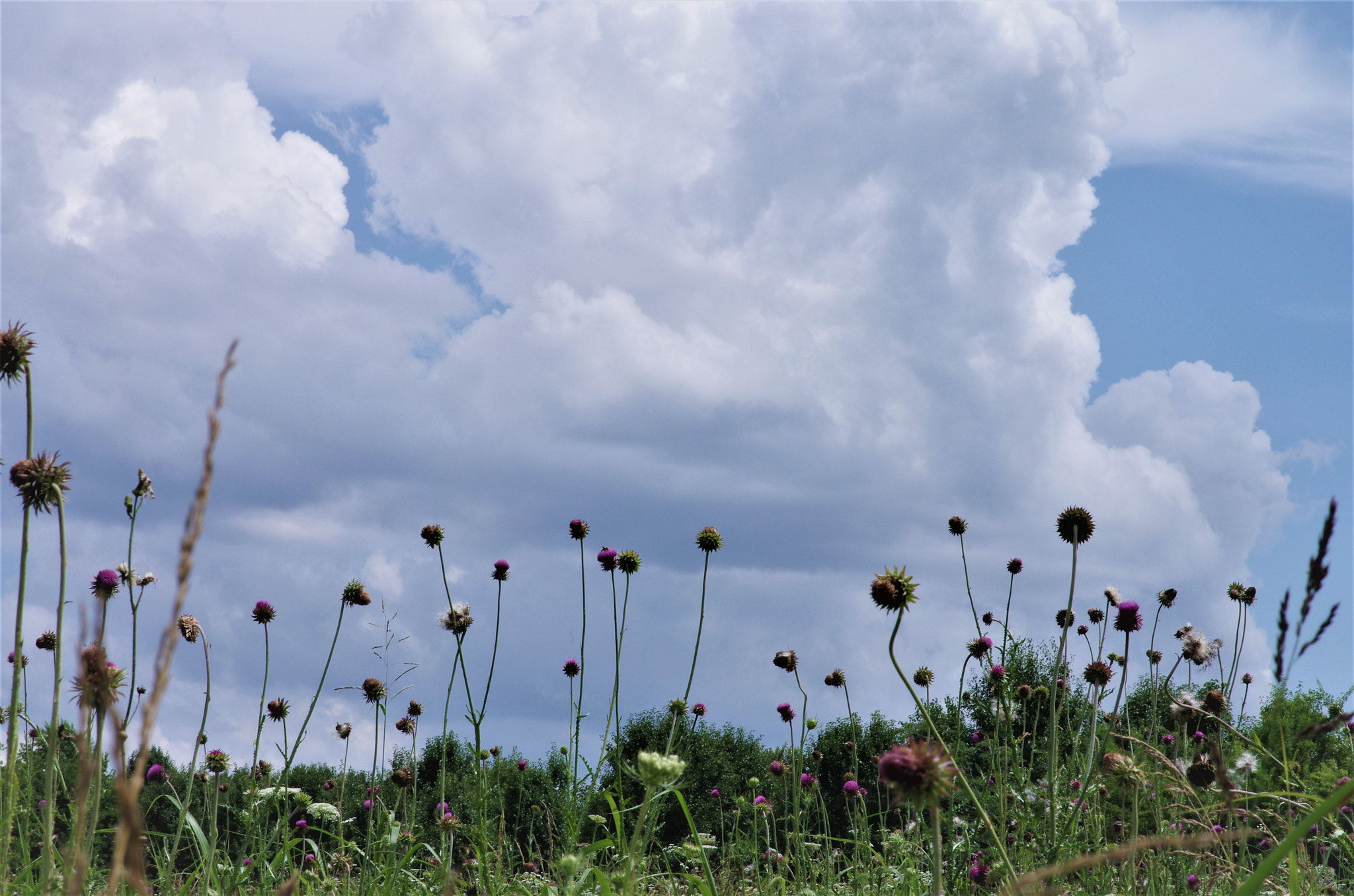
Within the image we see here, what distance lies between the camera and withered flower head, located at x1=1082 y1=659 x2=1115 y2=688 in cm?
525

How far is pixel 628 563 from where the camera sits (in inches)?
253

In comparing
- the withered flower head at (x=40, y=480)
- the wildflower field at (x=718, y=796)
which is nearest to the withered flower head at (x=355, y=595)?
the wildflower field at (x=718, y=796)

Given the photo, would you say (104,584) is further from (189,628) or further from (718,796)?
(718,796)

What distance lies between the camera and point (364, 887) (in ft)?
13.1

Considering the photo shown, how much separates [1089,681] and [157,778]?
6.55m

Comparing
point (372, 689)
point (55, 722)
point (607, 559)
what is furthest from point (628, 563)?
point (55, 722)

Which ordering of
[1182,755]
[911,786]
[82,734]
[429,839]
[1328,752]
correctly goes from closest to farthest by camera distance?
[82,734] → [911,786] → [1182,755] → [1328,752] → [429,839]

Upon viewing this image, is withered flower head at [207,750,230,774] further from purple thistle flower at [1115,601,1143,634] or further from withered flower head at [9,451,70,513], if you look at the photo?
purple thistle flower at [1115,601,1143,634]

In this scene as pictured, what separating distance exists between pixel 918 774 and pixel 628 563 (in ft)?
14.7

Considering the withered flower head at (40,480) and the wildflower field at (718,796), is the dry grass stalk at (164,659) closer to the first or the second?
the wildflower field at (718,796)

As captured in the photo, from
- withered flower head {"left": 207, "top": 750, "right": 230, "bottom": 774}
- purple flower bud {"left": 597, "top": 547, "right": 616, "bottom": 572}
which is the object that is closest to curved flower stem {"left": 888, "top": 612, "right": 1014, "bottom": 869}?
purple flower bud {"left": 597, "top": 547, "right": 616, "bottom": 572}

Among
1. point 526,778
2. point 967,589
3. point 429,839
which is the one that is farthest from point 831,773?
point 967,589

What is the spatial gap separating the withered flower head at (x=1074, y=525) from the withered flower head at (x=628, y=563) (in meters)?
2.67

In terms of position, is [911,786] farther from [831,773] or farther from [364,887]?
[831,773]
